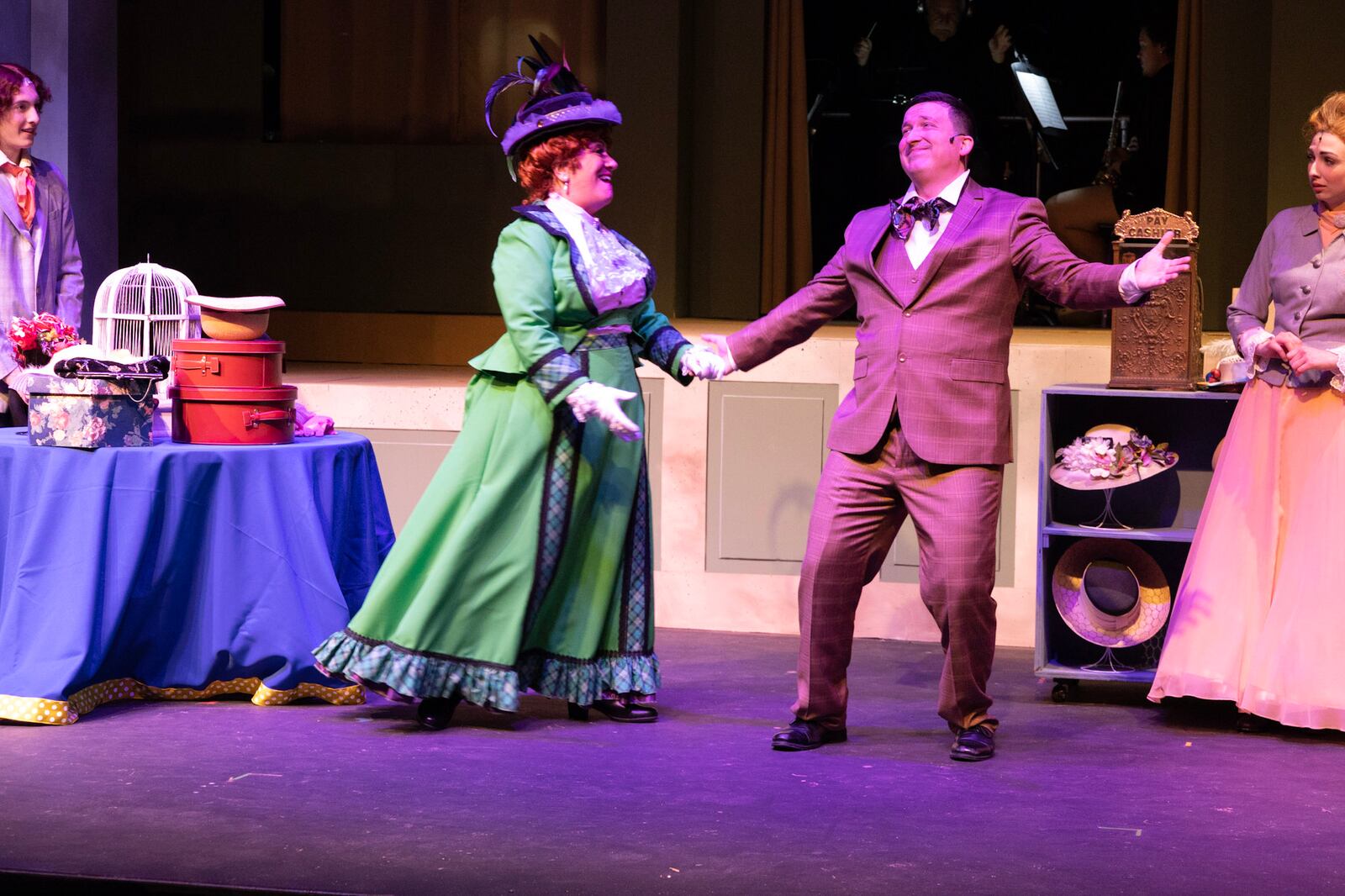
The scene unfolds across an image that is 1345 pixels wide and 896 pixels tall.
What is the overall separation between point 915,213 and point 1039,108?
4.47 metres

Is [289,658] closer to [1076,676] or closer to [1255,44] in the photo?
[1076,676]

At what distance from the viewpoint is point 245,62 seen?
28.4 feet

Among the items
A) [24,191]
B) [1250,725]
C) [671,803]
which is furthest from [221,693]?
[1250,725]

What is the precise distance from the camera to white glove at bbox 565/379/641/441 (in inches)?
158

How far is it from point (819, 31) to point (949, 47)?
63 centimetres

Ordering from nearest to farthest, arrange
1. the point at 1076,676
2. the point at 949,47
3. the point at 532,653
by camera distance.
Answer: the point at 532,653 < the point at 1076,676 < the point at 949,47

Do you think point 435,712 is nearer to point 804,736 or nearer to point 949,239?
point 804,736

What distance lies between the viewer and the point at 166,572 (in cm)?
437

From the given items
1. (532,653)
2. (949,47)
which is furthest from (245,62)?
(532,653)

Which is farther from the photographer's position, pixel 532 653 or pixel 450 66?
pixel 450 66

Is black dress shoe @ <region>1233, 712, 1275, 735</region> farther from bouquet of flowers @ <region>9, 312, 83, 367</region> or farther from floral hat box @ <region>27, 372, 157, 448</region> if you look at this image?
bouquet of flowers @ <region>9, 312, 83, 367</region>

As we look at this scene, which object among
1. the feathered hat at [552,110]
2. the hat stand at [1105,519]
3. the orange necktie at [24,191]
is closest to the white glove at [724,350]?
the feathered hat at [552,110]

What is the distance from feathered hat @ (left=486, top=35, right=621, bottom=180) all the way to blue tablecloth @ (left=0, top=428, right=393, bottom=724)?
96cm

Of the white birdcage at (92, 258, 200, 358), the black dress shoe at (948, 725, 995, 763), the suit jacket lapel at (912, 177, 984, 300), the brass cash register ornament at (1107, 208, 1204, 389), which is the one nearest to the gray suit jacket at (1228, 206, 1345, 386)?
the brass cash register ornament at (1107, 208, 1204, 389)
